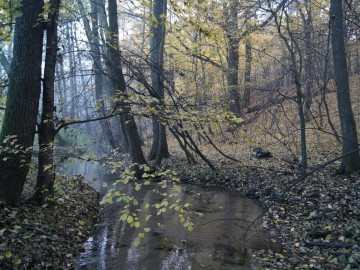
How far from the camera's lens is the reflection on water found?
6.41 meters

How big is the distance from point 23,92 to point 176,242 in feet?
14.5

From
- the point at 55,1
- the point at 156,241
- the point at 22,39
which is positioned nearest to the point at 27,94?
the point at 22,39

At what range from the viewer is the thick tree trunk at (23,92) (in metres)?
6.84

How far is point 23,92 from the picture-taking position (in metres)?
6.99

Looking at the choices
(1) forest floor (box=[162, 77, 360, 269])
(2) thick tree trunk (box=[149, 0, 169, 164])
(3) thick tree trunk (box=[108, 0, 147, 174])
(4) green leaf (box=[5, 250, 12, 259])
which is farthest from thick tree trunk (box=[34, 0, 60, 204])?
(2) thick tree trunk (box=[149, 0, 169, 164])

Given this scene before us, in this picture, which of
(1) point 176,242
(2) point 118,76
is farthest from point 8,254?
(2) point 118,76

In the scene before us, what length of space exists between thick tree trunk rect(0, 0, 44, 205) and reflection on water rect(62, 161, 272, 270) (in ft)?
5.45

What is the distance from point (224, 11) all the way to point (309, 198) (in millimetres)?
12916

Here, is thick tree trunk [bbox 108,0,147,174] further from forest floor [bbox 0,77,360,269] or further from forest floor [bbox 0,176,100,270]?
forest floor [bbox 0,77,360,269]

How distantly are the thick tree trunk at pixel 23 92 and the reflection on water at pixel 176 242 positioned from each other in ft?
5.45

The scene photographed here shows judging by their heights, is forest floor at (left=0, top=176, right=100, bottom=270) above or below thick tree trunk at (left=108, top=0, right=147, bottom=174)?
below

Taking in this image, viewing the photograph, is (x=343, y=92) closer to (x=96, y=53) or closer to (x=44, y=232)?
(x=96, y=53)

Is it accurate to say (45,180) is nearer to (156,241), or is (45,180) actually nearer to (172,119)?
(156,241)

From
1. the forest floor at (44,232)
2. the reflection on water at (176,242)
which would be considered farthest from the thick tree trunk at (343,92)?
the forest floor at (44,232)
